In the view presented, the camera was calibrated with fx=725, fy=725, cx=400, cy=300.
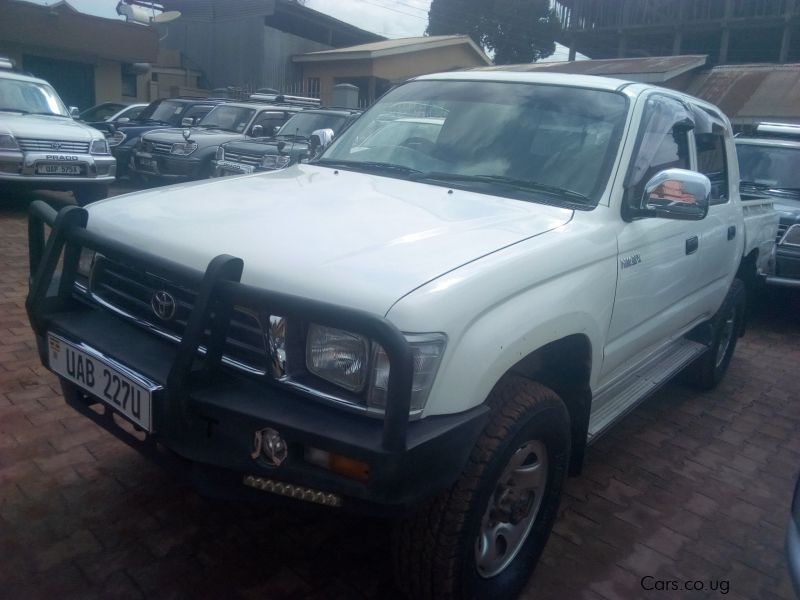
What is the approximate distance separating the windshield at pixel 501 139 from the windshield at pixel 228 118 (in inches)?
361

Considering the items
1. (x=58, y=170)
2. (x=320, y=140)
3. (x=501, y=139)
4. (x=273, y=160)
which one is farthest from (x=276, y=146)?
(x=501, y=139)

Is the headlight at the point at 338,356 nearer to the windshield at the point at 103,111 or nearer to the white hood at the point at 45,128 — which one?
the white hood at the point at 45,128

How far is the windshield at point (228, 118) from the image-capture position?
12.5 meters

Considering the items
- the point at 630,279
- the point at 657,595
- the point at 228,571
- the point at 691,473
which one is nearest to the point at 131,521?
the point at 228,571

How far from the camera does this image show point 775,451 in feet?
13.5

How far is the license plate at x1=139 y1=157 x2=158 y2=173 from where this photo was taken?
1155 centimetres

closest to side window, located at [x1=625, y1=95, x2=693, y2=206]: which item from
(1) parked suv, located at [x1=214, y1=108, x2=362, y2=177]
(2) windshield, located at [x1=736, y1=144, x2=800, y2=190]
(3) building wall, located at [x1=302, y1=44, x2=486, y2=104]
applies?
(2) windshield, located at [x1=736, y1=144, x2=800, y2=190]

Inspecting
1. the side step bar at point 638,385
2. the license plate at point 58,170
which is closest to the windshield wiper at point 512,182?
the side step bar at point 638,385

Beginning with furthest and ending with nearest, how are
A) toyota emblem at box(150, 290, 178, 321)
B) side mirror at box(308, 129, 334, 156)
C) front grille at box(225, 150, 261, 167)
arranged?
front grille at box(225, 150, 261, 167)
side mirror at box(308, 129, 334, 156)
toyota emblem at box(150, 290, 178, 321)

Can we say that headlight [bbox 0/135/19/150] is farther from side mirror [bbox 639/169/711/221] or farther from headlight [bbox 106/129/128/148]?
side mirror [bbox 639/169/711/221]

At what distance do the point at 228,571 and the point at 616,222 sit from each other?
79.8 inches

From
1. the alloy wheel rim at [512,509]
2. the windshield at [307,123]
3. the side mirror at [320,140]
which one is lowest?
the alloy wheel rim at [512,509]

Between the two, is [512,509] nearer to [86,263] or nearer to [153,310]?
[153,310]

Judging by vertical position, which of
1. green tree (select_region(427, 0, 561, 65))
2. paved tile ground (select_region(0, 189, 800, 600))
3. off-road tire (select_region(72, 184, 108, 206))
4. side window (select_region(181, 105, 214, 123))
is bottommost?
paved tile ground (select_region(0, 189, 800, 600))
